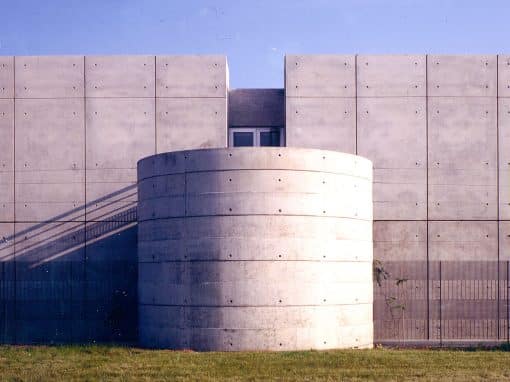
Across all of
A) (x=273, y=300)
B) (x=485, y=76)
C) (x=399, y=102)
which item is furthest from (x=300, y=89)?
(x=273, y=300)

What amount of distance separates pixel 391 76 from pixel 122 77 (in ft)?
30.4

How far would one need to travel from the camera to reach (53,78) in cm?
2377

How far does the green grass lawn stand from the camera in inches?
588

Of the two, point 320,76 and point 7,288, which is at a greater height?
point 320,76

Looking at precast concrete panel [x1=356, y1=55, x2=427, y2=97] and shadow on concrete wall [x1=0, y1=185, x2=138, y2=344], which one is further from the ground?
precast concrete panel [x1=356, y1=55, x2=427, y2=97]

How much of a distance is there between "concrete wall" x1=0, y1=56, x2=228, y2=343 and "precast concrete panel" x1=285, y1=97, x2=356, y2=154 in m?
2.38

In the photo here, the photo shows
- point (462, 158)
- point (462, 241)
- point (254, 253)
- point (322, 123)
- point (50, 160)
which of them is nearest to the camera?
point (254, 253)

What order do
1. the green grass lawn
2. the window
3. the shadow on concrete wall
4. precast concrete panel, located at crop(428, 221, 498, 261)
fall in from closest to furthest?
the green grass lawn → the shadow on concrete wall → precast concrete panel, located at crop(428, 221, 498, 261) → the window

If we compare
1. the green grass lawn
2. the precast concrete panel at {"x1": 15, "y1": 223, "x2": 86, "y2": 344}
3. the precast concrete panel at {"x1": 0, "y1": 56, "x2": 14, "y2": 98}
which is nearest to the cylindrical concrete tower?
the green grass lawn

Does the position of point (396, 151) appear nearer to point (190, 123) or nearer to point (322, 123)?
point (322, 123)

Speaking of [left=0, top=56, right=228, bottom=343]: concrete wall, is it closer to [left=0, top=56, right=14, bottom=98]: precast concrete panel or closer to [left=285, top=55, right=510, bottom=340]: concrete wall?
[left=0, top=56, right=14, bottom=98]: precast concrete panel

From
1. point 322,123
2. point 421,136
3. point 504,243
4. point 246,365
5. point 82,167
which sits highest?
point 322,123

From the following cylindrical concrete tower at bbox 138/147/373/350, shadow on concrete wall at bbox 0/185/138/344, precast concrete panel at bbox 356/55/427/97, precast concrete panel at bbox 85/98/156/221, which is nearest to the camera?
cylindrical concrete tower at bbox 138/147/373/350

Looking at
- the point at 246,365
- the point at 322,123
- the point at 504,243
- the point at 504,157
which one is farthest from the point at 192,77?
the point at 504,243
